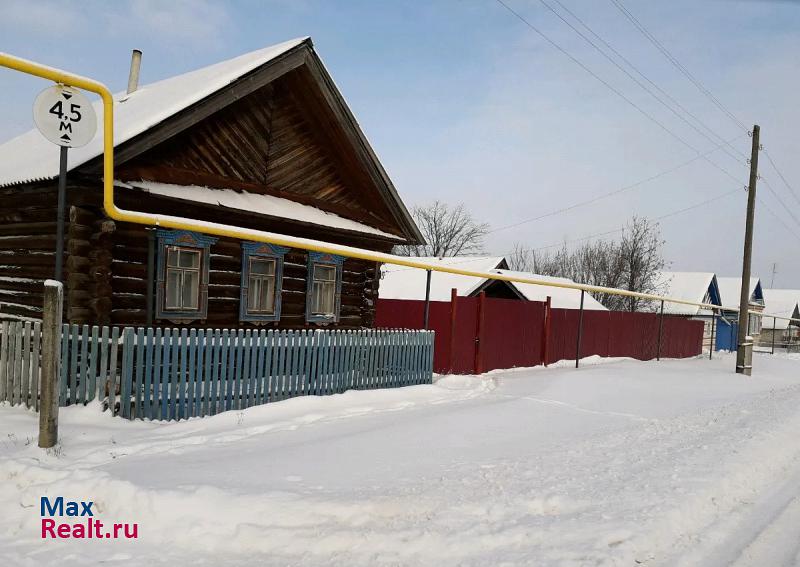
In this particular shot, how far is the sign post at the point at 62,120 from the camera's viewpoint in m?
5.29

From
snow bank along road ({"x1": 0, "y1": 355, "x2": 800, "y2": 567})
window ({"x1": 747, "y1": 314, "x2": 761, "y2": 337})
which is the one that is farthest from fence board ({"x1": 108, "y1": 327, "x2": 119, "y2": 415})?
window ({"x1": 747, "y1": 314, "x2": 761, "y2": 337})

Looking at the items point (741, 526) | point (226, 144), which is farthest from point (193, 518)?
point (226, 144)

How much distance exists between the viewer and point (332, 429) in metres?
6.99

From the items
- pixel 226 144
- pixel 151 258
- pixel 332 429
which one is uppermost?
pixel 226 144

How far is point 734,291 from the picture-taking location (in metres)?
54.4

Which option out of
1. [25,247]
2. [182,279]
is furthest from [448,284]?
[25,247]

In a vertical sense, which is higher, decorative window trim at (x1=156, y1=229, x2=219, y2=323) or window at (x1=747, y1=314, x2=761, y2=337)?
decorative window trim at (x1=156, y1=229, x2=219, y2=323)

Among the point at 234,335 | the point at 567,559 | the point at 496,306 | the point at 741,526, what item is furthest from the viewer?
the point at 496,306

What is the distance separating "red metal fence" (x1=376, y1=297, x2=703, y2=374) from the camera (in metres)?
13.1

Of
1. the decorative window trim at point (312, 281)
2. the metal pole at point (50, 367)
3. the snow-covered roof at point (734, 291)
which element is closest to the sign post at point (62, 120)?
the metal pole at point (50, 367)

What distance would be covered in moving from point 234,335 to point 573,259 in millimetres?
69297

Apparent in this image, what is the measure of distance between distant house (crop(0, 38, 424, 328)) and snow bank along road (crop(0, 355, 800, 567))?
9.93 feet

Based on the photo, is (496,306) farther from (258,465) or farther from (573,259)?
(573,259)

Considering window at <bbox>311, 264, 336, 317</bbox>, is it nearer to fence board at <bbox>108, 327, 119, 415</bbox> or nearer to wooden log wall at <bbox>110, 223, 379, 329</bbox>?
wooden log wall at <bbox>110, 223, 379, 329</bbox>
